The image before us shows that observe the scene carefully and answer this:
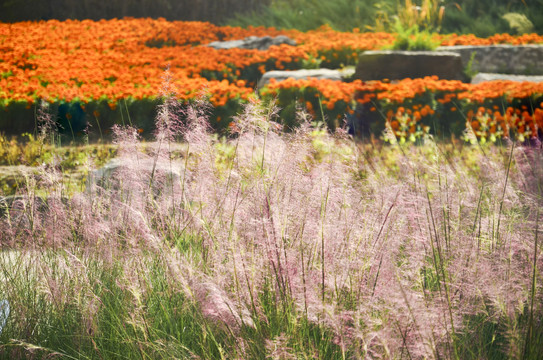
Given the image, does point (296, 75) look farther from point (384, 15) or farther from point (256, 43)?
point (384, 15)

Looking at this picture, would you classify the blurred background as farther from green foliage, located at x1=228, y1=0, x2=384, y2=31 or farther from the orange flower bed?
the orange flower bed

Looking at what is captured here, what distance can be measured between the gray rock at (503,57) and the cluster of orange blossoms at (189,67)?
72cm

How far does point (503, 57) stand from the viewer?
30.9ft

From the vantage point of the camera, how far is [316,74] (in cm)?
803

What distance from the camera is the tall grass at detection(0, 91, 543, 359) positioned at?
1660mm

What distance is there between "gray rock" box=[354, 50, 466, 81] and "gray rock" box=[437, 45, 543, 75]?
1008 millimetres

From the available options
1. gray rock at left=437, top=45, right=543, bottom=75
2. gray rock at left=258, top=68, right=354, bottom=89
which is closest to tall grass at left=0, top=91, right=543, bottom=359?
gray rock at left=258, top=68, right=354, bottom=89

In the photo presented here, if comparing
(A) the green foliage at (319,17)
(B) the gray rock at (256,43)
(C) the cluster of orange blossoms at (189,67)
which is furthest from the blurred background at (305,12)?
(B) the gray rock at (256,43)

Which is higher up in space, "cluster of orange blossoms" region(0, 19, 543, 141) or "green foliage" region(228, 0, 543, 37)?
"green foliage" region(228, 0, 543, 37)

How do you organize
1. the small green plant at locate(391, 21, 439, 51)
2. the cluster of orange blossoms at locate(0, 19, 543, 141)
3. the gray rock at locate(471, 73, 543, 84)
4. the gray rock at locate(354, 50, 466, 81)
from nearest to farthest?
the cluster of orange blossoms at locate(0, 19, 543, 141)
the gray rock at locate(471, 73, 543, 84)
the gray rock at locate(354, 50, 466, 81)
the small green plant at locate(391, 21, 439, 51)

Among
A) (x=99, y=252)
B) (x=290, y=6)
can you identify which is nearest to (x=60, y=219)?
(x=99, y=252)

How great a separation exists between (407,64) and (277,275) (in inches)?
288

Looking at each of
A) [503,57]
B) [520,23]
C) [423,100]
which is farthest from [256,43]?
[520,23]

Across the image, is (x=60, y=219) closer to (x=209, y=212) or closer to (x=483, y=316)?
(x=209, y=212)
